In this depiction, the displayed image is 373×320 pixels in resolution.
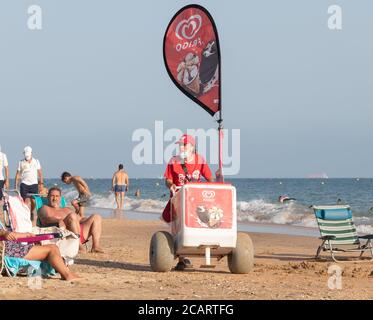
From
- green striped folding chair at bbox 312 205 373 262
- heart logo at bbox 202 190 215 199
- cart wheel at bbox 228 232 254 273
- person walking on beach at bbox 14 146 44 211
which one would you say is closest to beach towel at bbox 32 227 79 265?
heart logo at bbox 202 190 215 199

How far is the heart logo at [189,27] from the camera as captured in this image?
9.84 meters

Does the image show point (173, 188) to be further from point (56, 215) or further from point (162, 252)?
point (56, 215)

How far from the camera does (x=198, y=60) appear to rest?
9719 millimetres

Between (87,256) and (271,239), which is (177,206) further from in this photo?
(271,239)

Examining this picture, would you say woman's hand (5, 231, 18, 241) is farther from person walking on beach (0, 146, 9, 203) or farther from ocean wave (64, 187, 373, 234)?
ocean wave (64, 187, 373, 234)

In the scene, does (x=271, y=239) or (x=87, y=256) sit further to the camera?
(x=271, y=239)

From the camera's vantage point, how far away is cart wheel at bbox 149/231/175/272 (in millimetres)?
9781

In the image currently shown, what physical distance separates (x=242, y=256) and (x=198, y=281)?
3.01ft

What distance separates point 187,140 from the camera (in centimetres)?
1001

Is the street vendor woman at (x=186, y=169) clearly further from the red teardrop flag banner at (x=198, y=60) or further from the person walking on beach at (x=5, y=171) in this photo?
the person walking on beach at (x=5, y=171)

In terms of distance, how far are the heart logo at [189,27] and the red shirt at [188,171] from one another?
4.65 ft

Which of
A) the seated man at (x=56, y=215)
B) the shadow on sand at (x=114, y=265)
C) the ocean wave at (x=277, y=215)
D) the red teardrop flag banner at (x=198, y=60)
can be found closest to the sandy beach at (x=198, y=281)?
the shadow on sand at (x=114, y=265)
